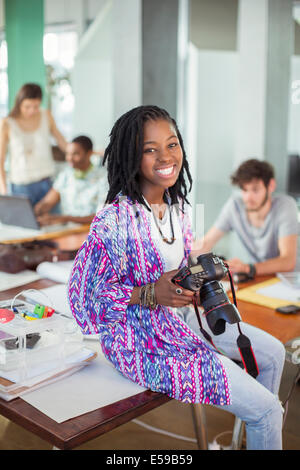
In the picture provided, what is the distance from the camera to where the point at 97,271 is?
1.27 meters

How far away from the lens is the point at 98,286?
1269 mm

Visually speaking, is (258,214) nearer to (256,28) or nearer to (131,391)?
(131,391)

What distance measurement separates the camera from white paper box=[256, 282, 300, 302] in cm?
187

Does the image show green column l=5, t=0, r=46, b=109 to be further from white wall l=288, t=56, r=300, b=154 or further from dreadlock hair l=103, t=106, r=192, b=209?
dreadlock hair l=103, t=106, r=192, b=209

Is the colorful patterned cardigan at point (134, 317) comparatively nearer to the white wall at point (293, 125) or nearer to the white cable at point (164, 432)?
the white cable at point (164, 432)

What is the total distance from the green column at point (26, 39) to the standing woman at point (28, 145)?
205cm

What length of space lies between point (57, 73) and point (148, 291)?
4871 mm

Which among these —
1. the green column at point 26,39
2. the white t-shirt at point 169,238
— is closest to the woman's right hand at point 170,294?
the white t-shirt at point 169,238

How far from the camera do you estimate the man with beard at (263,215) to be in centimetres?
240

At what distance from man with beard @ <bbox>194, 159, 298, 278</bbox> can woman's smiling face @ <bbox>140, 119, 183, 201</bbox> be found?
39.7 inches

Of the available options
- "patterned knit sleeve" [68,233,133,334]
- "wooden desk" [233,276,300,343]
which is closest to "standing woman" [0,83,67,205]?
"wooden desk" [233,276,300,343]

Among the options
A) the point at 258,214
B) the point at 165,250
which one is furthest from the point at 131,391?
the point at 258,214

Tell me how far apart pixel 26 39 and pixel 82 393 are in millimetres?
5028

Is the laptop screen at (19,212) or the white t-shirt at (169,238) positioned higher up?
the white t-shirt at (169,238)
